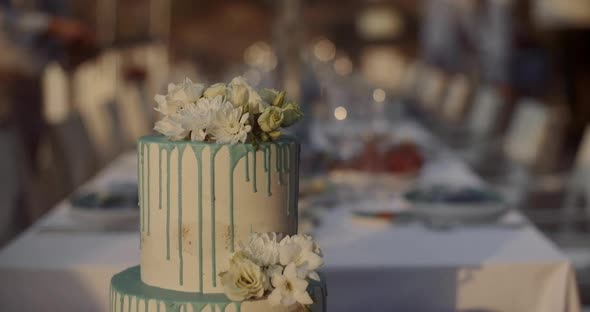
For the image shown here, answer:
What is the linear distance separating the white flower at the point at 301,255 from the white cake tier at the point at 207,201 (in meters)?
0.11

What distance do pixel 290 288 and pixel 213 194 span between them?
0.64 feet

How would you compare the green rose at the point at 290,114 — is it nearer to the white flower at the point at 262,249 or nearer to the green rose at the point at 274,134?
the green rose at the point at 274,134

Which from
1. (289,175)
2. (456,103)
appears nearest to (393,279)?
(289,175)

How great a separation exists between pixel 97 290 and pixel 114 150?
3390 millimetres

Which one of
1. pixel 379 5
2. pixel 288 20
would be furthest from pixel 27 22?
pixel 379 5

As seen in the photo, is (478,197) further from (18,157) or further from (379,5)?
(379,5)

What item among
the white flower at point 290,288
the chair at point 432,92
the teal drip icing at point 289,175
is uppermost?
the teal drip icing at point 289,175

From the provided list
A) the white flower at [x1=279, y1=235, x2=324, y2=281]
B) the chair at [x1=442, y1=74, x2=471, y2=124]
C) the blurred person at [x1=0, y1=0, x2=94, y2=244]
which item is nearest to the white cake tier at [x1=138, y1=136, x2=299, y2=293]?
the white flower at [x1=279, y1=235, x2=324, y2=281]

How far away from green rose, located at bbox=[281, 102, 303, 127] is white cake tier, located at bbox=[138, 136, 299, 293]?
0.03 m

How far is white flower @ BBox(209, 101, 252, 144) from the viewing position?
1.62 m

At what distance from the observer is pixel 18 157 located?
11.7ft

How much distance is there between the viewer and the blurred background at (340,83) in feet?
12.5

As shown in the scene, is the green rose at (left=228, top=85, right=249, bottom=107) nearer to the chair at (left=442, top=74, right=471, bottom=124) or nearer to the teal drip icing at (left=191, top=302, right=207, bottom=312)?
the teal drip icing at (left=191, top=302, right=207, bottom=312)

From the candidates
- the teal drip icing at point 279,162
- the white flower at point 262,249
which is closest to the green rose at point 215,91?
the teal drip icing at point 279,162
